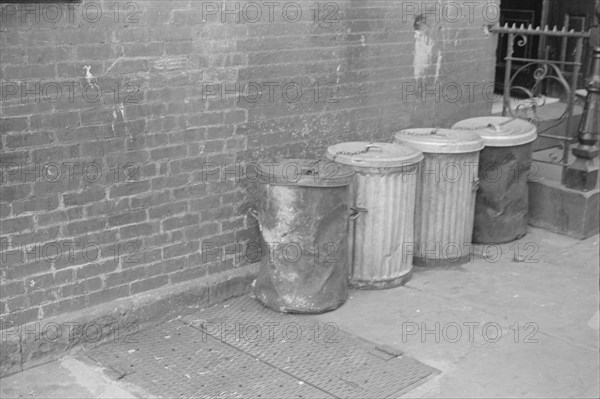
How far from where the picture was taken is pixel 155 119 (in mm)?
5160

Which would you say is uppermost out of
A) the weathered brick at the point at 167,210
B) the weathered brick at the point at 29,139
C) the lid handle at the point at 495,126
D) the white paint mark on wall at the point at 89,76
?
the white paint mark on wall at the point at 89,76

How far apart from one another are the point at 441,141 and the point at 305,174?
1403 millimetres

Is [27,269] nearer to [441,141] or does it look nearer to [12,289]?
[12,289]

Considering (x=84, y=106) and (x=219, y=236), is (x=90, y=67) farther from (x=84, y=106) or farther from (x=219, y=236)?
(x=219, y=236)

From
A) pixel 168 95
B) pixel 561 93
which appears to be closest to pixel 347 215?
pixel 168 95

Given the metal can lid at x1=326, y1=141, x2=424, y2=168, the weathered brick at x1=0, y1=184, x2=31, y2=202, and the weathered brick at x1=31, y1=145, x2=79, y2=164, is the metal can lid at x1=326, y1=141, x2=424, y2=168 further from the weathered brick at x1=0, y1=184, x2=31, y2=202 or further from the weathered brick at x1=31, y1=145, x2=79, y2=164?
the weathered brick at x1=0, y1=184, x2=31, y2=202

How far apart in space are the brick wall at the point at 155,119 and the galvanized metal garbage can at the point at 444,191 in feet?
2.01

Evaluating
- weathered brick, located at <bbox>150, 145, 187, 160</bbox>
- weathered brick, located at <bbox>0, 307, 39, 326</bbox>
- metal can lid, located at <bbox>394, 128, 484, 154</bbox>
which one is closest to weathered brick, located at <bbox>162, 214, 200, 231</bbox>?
weathered brick, located at <bbox>150, 145, 187, 160</bbox>

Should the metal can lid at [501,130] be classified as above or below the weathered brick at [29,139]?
below

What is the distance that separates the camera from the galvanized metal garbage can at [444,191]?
6.27 m

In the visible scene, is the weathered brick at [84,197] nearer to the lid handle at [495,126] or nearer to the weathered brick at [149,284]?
the weathered brick at [149,284]

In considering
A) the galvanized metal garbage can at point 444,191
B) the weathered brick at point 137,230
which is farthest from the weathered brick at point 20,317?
the galvanized metal garbage can at point 444,191

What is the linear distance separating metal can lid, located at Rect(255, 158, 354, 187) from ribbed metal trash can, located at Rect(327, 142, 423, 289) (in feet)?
0.75

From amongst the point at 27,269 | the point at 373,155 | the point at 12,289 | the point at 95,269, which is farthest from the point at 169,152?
the point at 373,155
